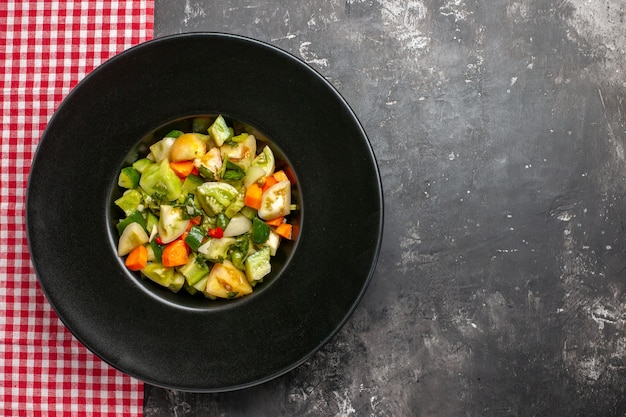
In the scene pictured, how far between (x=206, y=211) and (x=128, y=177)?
0.28 meters

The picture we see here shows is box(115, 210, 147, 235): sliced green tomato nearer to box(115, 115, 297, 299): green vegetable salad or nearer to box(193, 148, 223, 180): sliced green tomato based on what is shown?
box(115, 115, 297, 299): green vegetable salad

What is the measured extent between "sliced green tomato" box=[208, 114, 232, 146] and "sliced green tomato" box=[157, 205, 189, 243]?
0.26 metres

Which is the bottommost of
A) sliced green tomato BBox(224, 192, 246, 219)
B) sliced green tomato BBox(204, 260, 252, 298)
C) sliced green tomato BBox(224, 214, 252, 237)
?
A: sliced green tomato BBox(204, 260, 252, 298)

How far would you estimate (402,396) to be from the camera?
7.53ft

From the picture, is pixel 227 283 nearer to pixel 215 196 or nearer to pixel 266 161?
pixel 215 196

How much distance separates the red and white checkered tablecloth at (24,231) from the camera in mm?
2301

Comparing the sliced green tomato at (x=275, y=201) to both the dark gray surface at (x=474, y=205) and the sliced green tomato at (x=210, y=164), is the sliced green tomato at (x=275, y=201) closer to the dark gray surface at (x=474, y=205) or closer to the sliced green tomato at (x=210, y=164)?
the sliced green tomato at (x=210, y=164)

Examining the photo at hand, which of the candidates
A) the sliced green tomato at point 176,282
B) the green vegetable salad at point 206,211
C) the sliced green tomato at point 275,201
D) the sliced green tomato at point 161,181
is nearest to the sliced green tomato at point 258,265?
the green vegetable salad at point 206,211

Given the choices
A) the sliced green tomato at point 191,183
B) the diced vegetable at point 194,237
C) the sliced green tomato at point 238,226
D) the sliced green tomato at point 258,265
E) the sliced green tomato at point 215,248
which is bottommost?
the sliced green tomato at point 258,265

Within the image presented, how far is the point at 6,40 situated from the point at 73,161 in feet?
2.22

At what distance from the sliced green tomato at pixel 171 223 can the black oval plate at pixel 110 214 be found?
0.17 metres

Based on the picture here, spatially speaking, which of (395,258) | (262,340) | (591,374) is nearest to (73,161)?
(262,340)

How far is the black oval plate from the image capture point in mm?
2008

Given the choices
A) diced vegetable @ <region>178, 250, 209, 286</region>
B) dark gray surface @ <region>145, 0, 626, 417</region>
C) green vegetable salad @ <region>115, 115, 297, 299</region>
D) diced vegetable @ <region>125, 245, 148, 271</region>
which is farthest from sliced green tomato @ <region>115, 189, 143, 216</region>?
dark gray surface @ <region>145, 0, 626, 417</region>
